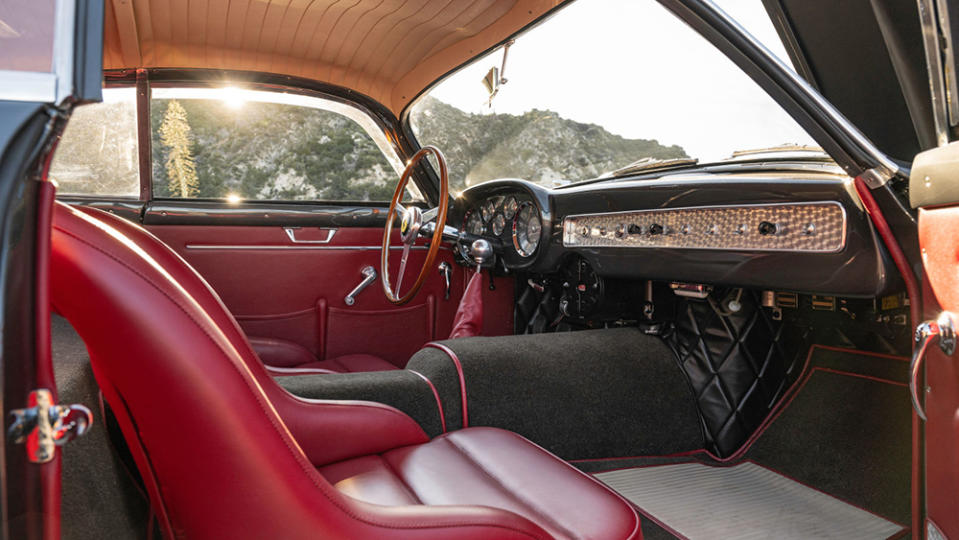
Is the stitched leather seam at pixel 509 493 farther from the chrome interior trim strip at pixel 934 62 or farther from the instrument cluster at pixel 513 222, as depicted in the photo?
the instrument cluster at pixel 513 222

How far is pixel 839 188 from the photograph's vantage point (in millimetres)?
1316

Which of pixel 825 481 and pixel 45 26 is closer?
pixel 45 26

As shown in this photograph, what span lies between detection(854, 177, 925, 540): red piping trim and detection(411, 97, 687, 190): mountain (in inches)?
50.5

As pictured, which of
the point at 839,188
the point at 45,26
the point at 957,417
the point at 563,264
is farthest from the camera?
the point at 563,264

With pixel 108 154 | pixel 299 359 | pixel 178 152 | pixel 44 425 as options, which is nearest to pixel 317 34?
pixel 178 152

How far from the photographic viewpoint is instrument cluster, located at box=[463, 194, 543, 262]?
2461 mm

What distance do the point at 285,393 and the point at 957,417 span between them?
115cm

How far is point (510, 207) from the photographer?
2594 millimetres

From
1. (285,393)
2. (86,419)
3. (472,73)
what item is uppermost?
(472,73)

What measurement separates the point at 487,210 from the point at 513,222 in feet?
0.83

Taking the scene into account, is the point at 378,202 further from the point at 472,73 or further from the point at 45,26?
the point at 45,26

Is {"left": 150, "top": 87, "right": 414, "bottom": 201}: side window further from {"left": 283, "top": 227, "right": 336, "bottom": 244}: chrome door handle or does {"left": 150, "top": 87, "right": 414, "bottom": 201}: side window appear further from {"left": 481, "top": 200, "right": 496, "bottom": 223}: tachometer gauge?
{"left": 481, "top": 200, "right": 496, "bottom": 223}: tachometer gauge

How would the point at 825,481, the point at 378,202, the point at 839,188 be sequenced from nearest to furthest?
the point at 839,188 < the point at 825,481 < the point at 378,202

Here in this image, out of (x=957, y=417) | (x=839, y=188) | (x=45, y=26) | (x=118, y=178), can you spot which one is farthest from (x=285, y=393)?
A: (x=118, y=178)
